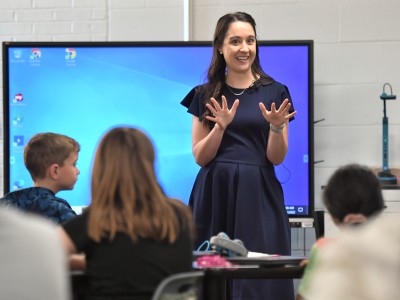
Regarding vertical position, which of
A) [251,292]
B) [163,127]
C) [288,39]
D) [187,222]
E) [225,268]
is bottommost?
[251,292]

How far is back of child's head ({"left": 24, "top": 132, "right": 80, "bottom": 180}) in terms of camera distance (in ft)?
10.6

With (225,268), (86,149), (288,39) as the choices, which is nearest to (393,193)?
(288,39)

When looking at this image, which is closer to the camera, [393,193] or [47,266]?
[47,266]

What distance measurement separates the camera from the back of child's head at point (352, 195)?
2326 millimetres

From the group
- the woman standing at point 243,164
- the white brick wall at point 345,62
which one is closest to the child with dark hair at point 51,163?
the woman standing at point 243,164

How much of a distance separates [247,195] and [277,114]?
16.8 inches

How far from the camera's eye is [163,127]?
200 inches

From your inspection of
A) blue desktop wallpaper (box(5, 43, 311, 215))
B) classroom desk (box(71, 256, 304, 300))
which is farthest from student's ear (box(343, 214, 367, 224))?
blue desktop wallpaper (box(5, 43, 311, 215))

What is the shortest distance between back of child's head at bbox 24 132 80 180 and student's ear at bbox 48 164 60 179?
0.01 meters

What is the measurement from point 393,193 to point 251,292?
1576 mm

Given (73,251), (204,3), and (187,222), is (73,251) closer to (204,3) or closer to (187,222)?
(187,222)

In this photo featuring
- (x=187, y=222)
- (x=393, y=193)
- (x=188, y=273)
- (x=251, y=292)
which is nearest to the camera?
(x=188, y=273)

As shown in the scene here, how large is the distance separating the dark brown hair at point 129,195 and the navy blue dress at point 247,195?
1.21 meters

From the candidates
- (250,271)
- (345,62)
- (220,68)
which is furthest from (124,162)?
(345,62)
